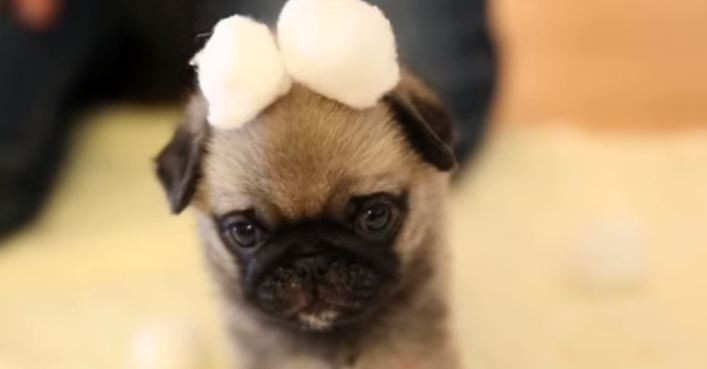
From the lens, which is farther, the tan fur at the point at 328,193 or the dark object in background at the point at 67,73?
the dark object in background at the point at 67,73

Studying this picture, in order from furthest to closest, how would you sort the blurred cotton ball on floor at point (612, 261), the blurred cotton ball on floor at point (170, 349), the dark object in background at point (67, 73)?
the dark object in background at point (67, 73), the blurred cotton ball on floor at point (612, 261), the blurred cotton ball on floor at point (170, 349)

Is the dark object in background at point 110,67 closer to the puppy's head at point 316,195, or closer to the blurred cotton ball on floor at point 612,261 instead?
the blurred cotton ball on floor at point 612,261

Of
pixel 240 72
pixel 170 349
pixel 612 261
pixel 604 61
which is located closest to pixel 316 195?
pixel 240 72

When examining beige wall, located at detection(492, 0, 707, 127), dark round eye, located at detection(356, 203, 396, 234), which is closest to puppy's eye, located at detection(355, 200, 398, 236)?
dark round eye, located at detection(356, 203, 396, 234)

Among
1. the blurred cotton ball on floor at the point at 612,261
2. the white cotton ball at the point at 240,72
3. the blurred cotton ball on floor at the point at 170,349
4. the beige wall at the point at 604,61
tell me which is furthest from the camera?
the beige wall at the point at 604,61

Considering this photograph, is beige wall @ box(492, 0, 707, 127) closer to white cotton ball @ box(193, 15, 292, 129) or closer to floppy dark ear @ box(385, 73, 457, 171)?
floppy dark ear @ box(385, 73, 457, 171)

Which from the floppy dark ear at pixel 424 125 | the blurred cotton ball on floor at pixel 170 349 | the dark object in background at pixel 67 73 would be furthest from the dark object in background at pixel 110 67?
the floppy dark ear at pixel 424 125

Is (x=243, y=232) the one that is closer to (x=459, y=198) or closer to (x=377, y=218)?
(x=377, y=218)

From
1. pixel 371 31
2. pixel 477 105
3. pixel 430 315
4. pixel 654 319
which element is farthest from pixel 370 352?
pixel 477 105
